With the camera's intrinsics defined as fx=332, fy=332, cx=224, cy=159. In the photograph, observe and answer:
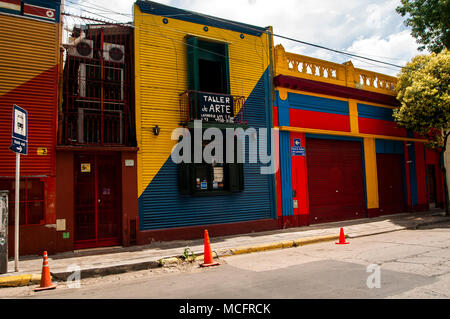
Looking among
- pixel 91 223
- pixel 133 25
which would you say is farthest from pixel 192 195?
pixel 133 25

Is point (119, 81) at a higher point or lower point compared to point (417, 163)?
higher

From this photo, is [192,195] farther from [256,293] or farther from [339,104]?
[339,104]

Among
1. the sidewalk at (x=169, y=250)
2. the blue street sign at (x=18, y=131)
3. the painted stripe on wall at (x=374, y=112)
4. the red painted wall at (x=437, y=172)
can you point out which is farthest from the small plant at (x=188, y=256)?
the red painted wall at (x=437, y=172)

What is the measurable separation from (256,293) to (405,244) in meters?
6.22

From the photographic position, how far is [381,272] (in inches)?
247

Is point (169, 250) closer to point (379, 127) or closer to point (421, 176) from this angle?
Answer: point (379, 127)

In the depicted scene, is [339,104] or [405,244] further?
[339,104]

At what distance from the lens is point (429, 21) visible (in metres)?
18.1

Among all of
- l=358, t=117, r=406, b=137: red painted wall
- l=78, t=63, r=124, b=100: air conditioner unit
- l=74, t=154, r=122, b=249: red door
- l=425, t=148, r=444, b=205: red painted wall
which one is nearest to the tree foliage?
l=358, t=117, r=406, b=137: red painted wall

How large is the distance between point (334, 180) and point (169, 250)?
8.82m

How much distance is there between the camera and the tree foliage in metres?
14.4

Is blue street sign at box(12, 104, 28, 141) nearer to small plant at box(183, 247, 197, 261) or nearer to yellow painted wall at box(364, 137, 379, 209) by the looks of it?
small plant at box(183, 247, 197, 261)

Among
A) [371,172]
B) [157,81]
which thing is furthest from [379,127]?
[157,81]

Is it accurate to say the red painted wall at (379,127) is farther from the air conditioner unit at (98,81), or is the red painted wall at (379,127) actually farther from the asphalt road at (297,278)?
the air conditioner unit at (98,81)
